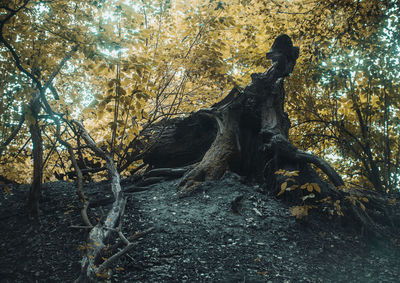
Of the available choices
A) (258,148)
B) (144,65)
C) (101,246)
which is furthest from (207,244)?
(258,148)

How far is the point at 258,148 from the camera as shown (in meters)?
5.84

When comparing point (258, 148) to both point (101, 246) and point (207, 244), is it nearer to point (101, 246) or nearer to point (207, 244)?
point (207, 244)

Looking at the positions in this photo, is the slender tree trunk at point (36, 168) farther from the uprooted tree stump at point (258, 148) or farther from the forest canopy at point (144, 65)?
the uprooted tree stump at point (258, 148)

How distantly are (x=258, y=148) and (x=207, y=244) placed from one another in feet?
9.76

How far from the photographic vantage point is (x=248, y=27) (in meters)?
6.84

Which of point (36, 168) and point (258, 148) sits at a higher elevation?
point (258, 148)

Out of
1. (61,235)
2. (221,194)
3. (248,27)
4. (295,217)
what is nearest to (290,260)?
(295,217)

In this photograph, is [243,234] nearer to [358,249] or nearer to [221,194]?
[221,194]

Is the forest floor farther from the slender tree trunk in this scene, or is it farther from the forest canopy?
the forest canopy

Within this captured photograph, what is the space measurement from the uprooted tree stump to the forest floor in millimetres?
390

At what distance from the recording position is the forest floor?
289cm

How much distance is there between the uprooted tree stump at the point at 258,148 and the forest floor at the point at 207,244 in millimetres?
390

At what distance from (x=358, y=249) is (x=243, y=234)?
166 centimetres

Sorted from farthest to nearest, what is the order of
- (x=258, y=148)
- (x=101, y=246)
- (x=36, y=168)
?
(x=258, y=148) → (x=36, y=168) → (x=101, y=246)
